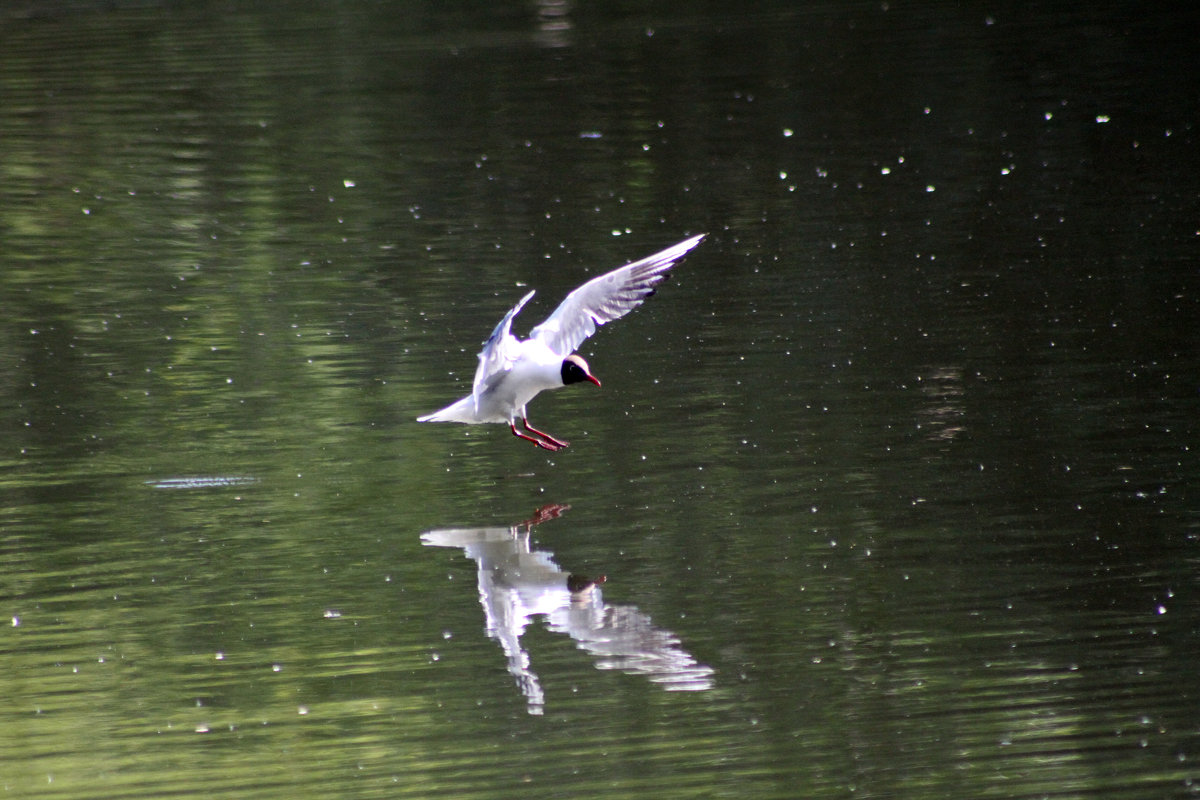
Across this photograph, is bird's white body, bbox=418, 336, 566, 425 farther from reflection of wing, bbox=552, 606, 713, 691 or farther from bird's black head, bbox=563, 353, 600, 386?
reflection of wing, bbox=552, 606, 713, 691

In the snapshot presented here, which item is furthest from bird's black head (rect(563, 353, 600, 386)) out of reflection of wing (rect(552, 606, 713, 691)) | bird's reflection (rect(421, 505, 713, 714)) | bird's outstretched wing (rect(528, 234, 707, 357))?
reflection of wing (rect(552, 606, 713, 691))

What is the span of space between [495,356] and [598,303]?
64cm

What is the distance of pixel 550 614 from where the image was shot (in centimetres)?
738

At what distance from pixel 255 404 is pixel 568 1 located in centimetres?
2171

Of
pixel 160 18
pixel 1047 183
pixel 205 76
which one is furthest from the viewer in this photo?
pixel 160 18

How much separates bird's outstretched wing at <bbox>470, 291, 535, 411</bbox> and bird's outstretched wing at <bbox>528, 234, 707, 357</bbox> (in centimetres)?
23

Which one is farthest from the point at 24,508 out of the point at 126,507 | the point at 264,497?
the point at 264,497

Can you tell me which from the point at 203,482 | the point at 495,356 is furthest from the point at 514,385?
the point at 203,482

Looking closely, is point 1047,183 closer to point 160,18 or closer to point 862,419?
point 862,419

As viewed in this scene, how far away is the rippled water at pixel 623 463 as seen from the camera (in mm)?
6336

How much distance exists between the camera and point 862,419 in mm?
9680

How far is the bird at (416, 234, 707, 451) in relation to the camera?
9016 mm

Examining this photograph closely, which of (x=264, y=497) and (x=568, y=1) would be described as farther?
(x=568, y=1)

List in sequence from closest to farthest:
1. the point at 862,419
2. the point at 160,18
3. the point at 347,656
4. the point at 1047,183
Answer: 1. the point at 347,656
2. the point at 862,419
3. the point at 1047,183
4. the point at 160,18
